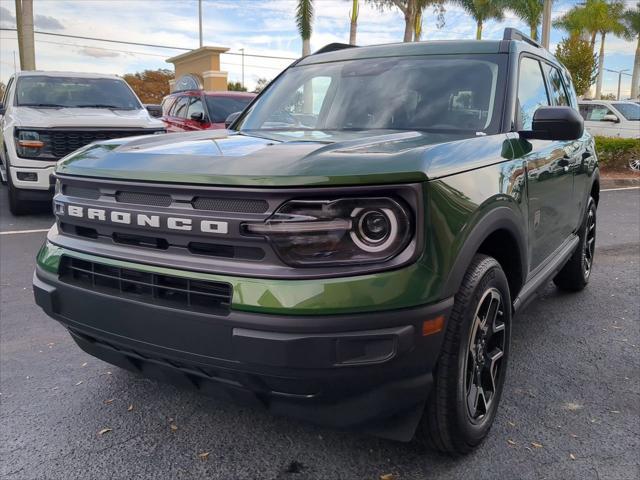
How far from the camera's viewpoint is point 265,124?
3711 mm

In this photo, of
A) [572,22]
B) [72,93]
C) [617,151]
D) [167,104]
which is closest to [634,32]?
[572,22]

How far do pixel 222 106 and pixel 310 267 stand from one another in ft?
30.1

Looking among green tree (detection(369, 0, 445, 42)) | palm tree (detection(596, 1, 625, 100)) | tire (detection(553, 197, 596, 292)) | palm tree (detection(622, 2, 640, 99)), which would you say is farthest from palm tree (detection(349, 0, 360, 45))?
palm tree (detection(622, 2, 640, 99))

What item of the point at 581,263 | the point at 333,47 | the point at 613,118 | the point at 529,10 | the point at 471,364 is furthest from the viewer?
the point at 529,10

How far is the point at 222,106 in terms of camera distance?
10695mm

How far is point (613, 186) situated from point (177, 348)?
13.8 meters

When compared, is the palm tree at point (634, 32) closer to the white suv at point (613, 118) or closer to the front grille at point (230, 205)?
the white suv at point (613, 118)

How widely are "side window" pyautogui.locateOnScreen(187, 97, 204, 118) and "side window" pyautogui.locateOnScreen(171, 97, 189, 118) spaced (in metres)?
0.18

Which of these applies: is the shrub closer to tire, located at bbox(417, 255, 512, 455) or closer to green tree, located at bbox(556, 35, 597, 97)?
green tree, located at bbox(556, 35, 597, 97)

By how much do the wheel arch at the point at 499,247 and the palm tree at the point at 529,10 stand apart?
88.2 feet

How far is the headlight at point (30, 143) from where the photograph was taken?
7824mm

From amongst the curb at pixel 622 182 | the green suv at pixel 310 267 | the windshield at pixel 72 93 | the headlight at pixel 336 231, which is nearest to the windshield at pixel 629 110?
the curb at pixel 622 182

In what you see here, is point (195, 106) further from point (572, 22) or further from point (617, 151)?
point (572, 22)

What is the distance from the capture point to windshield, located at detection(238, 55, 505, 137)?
318cm
